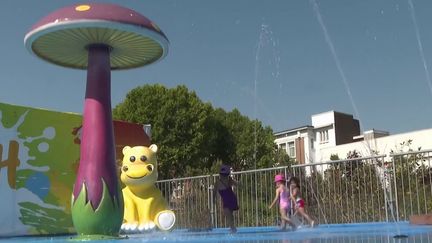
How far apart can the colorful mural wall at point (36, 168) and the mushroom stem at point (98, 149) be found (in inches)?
124

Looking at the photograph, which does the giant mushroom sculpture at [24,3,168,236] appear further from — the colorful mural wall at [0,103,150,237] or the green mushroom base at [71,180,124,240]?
the colorful mural wall at [0,103,150,237]

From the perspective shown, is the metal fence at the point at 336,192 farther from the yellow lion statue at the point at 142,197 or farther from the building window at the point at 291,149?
the building window at the point at 291,149

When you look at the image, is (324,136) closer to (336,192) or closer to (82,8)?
(336,192)

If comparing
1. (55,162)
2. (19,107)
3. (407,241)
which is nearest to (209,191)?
(55,162)

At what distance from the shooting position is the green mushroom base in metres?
9.80

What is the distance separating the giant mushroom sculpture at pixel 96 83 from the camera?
9.74 metres

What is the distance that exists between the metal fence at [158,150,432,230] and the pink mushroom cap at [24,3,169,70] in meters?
4.40

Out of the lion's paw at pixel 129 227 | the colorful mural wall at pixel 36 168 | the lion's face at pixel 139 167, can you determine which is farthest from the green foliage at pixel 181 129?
the lion's paw at pixel 129 227

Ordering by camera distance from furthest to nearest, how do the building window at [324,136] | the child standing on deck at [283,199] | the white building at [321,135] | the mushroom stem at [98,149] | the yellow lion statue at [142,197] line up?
the building window at [324,136] < the white building at [321,135] < the child standing on deck at [283,199] < the yellow lion statue at [142,197] < the mushroom stem at [98,149]

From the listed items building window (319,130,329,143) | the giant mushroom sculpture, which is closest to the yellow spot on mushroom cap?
the giant mushroom sculpture

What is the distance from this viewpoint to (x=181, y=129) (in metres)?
32.8

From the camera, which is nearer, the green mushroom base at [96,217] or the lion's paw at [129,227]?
the green mushroom base at [96,217]

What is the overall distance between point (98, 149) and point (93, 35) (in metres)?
2.21

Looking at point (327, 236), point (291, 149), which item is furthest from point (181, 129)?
point (291, 149)
